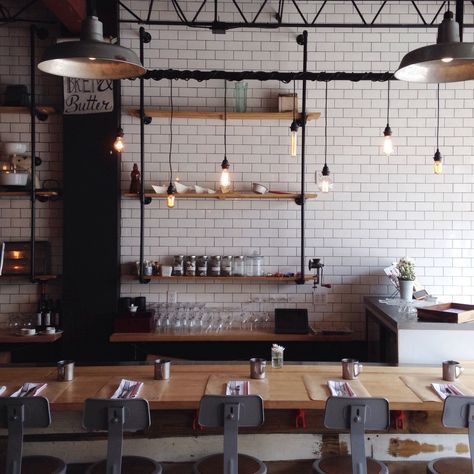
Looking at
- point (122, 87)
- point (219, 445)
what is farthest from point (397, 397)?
point (122, 87)

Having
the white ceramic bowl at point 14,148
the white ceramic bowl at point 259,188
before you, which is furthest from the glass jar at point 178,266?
the white ceramic bowl at point 14,148

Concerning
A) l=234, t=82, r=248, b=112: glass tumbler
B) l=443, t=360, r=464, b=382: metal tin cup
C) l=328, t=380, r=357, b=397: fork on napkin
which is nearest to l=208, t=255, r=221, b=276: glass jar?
l=234, t=82, r=248, b=112: glass tumbler

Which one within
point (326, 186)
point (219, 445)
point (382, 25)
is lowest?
point (219, 445)

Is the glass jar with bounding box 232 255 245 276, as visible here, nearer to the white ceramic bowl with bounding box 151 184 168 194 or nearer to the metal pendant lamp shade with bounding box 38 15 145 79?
the white ceramic bowl with bounding box 151 184 168 194

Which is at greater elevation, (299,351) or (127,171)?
(127,171)

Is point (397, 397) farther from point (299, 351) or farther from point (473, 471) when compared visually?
point (299, 351)

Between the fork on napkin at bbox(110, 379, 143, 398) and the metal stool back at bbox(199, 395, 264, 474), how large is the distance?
0.54 m

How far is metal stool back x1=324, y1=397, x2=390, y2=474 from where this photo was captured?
2984 mm

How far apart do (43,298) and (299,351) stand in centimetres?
282

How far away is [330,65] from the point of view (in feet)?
20.8

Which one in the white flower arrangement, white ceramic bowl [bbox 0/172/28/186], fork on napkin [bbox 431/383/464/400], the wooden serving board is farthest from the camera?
white ceramic bowl [bbox 0/172/28/186]

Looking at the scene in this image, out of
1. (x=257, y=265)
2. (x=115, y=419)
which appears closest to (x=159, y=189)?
(x=257, y=265)

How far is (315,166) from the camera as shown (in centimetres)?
637

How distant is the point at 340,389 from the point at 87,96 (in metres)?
4.18
